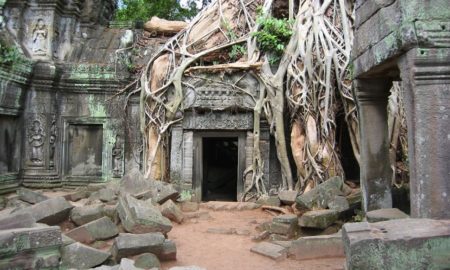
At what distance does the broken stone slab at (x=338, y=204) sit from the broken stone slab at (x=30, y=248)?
295cm

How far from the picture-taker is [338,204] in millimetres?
4641

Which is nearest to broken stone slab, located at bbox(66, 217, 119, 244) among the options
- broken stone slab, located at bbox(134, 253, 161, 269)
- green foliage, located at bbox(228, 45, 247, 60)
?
broken stone slab, located at bbox(134, 253, 161, 269)

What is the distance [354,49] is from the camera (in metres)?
3.69

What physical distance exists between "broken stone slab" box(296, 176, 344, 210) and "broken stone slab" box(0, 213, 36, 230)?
3184mm

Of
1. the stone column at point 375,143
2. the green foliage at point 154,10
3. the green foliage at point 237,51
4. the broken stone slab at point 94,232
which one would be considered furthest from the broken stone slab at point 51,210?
the green foliage at point 154,10

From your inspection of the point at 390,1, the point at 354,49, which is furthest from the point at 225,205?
the point at 390,1

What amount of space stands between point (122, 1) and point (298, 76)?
9.70 meters

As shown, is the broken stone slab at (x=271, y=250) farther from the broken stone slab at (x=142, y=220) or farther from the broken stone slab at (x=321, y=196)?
the broken stone slab at (x=321, y=196)

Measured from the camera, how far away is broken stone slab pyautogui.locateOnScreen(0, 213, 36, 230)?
3.29m

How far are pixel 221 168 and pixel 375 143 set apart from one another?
6.93 m

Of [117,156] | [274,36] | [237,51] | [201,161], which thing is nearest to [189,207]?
[201,161]

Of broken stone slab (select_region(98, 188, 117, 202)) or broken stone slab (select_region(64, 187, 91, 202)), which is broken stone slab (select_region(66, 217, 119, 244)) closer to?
broken stone slab (select_region(98, 188, 117, 202))

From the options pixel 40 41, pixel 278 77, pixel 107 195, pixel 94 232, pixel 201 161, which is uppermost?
pixel 40 41

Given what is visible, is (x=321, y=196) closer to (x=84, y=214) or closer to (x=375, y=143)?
(x=375, y=143)
